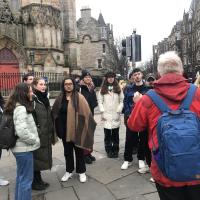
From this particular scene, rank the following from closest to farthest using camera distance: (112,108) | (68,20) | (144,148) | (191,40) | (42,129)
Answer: (42,129)
(144,148)
(112,108)
(68,20)
(191,40)

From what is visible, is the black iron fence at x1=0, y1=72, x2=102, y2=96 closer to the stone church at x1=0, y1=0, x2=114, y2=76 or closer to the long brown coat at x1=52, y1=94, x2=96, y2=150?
the stone church at x1=0, y1=0, x2=114, y2=76

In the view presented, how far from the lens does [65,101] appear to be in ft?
20.1

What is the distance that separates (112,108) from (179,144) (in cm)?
467

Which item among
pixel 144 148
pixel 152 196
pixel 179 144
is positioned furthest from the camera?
pixel 144 148

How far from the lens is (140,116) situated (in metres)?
3.26

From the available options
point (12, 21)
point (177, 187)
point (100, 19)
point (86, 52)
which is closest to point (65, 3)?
point (12, 21)

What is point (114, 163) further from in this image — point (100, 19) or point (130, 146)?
point (100, 19)

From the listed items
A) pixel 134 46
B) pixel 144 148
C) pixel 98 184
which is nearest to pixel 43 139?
pixel 98 184

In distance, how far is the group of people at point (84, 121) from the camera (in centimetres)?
310

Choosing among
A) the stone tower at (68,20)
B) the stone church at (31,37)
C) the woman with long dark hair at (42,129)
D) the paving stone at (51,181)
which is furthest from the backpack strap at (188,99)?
the stone tower at (68,20)

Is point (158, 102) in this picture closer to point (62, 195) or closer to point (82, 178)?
point (62, 195)

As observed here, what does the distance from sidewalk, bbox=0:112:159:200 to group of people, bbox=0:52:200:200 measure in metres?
0.17

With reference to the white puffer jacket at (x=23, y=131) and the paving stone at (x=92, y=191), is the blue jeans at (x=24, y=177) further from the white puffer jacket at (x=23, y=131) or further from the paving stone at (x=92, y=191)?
the paving stone at (x=92, y=191)

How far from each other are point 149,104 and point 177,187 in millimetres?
767
